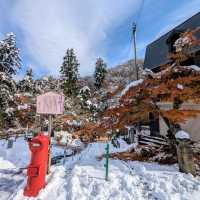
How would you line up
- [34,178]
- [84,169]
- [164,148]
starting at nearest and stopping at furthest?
[34,178], [84,169], [164,148]

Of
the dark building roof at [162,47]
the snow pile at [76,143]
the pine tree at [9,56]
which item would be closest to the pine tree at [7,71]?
the pine tree at [9,56]

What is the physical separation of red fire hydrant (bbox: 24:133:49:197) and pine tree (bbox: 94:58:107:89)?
123ft

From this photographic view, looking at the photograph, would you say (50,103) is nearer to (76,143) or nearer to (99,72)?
(76,143)

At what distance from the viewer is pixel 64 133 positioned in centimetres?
2061

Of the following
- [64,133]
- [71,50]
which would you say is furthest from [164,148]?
[71,50]

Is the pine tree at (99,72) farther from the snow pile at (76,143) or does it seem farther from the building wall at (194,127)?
the building wall at (194,127)

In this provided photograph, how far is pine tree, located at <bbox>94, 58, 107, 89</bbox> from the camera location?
1711 inches

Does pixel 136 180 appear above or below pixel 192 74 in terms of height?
below

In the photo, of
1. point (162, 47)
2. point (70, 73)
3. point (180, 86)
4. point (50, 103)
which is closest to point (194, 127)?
point (180, 86)

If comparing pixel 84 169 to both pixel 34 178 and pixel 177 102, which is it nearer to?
pixel 34 178

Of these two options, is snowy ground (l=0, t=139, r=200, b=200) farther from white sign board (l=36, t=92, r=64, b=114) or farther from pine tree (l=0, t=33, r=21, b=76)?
pine tree (l=0, t=33, r=21, b=76)

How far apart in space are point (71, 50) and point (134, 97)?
3755 centimetres

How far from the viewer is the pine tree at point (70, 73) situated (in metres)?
38.5

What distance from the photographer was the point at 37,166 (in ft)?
18.6
